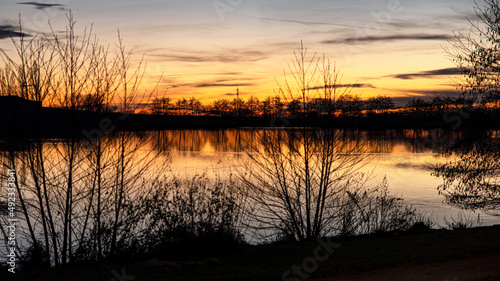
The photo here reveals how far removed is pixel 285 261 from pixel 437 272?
3.78 metres

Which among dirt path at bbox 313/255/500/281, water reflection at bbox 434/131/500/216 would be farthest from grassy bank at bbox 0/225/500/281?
water reflection at bbox 434/131/500/216

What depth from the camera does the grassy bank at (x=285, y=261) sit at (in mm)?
10641

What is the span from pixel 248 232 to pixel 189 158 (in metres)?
29.5

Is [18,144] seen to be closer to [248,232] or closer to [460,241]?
[248,232]

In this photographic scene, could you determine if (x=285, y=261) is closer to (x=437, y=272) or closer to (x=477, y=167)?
(x=437, y=272)

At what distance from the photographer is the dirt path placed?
10062 millimetres

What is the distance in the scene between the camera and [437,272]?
10469mm

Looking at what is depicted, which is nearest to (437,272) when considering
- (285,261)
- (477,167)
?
(285,261)

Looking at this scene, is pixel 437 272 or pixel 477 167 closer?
pixel 437 272

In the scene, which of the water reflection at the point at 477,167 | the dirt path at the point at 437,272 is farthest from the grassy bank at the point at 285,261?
the water reflection at the point at 477,167

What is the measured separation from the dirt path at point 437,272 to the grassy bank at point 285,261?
0.32m

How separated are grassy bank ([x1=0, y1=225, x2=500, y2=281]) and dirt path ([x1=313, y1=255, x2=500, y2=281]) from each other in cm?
32

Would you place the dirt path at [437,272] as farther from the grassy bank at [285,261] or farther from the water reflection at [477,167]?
the water reflection at [477,167]

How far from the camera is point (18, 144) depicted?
12719 millimetres
